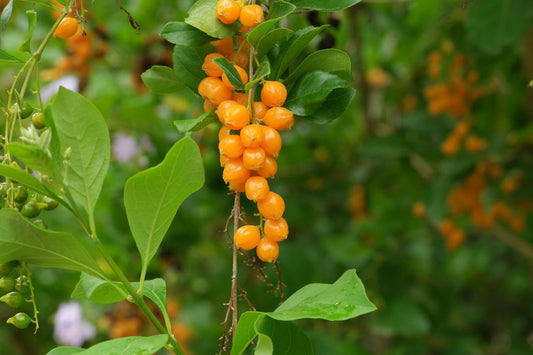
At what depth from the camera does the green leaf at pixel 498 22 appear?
1454mm

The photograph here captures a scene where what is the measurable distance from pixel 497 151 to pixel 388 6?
0.84 meters

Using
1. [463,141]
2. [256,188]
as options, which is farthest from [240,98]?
[463,141]

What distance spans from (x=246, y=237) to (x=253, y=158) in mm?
104

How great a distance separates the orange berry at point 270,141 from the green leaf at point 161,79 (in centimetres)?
21

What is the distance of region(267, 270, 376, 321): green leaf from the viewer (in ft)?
1.94

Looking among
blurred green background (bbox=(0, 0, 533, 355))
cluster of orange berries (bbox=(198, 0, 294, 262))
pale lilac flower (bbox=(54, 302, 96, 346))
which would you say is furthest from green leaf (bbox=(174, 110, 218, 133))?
pale lilac flower (bbox=(54, 302, 96, 346))

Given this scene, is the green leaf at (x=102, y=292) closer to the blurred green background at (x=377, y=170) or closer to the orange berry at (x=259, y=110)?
the orange berry at (x=259, y=110)

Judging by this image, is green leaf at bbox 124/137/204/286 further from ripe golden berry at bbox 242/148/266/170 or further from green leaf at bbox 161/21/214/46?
green leaf at bbox 161/21/214/46

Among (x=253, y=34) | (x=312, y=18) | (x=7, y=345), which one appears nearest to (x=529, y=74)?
(x=312, y=18)

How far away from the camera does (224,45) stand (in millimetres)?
760

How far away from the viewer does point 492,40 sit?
150 cm

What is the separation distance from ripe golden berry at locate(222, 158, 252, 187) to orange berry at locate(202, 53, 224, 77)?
0.13m

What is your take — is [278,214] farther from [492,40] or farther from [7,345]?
[7,345]

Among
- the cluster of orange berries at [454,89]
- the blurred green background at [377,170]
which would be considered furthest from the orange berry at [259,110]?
the cluster of orange berries at [454,89]
